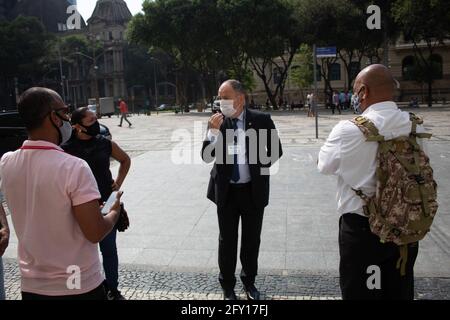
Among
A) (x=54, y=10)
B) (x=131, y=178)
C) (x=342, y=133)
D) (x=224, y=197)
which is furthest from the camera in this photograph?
(x=54, y=10)

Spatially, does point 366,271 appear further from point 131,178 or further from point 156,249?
point 131,178

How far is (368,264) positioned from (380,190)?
1.49ft

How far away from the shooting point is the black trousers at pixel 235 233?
13.4 ft

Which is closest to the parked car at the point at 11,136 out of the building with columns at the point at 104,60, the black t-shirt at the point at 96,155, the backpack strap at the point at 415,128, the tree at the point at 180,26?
the black t-shirt at the point at 96,155

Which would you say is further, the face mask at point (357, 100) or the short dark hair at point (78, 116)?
the short dark hair at point (78, 116)

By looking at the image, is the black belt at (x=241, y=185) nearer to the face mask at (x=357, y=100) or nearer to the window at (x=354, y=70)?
the face mask at (x=357, y=100)

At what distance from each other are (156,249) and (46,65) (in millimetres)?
62467

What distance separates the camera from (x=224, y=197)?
404cm

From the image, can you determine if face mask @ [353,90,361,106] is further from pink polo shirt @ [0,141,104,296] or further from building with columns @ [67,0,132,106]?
building with columns @ [67,0,132,106]

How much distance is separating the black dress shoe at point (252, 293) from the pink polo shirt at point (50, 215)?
1.90 metres

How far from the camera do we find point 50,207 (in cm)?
232

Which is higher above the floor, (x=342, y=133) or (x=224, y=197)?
(x=342, y=133)

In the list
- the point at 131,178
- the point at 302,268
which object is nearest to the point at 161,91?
A: the point at 131,178
